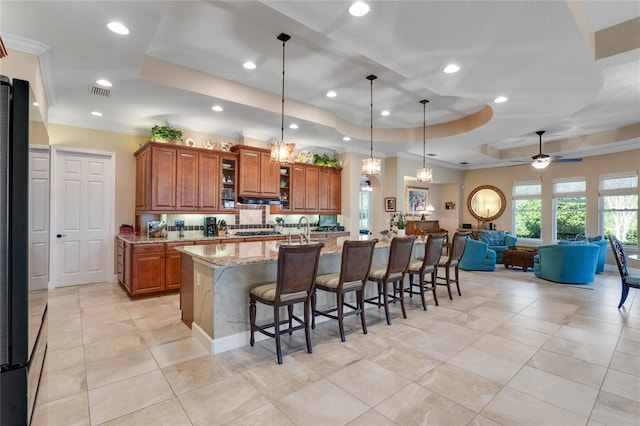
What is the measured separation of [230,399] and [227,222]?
4.30m

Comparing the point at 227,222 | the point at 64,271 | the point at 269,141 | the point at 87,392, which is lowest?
the point at 87,392

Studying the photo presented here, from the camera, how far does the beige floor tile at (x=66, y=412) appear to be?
196cm

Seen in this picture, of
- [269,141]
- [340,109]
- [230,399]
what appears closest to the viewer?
[230,399]

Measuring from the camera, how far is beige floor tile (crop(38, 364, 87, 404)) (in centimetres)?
225

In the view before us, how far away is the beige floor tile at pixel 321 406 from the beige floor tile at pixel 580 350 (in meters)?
2.25

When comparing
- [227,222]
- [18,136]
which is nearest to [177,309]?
[227,222]

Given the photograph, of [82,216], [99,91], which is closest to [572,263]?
[99,91]

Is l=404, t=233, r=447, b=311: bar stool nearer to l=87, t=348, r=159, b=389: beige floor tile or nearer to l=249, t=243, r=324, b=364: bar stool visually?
l=249, t=243, r=324, b=364: bar stool

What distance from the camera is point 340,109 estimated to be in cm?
556

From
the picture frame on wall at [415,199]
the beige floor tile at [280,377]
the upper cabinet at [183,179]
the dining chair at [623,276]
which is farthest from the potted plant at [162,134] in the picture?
the dining chair at [623,276]

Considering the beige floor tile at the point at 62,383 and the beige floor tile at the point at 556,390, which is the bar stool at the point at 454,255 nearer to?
the beige floor tile at the point at 556,390

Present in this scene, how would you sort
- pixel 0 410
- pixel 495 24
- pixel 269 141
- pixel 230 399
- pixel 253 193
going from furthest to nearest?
1. pixel 269 141
2. pixel 253 193
3. pixel 495 24
4. pixel 230 399
5. pixel 0 410

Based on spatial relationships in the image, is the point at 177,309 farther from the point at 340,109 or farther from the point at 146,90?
the point at 340,109

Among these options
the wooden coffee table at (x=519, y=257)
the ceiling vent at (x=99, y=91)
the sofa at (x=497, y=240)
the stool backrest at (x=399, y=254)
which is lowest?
the wooden coffee table at (x=519, y=257)
